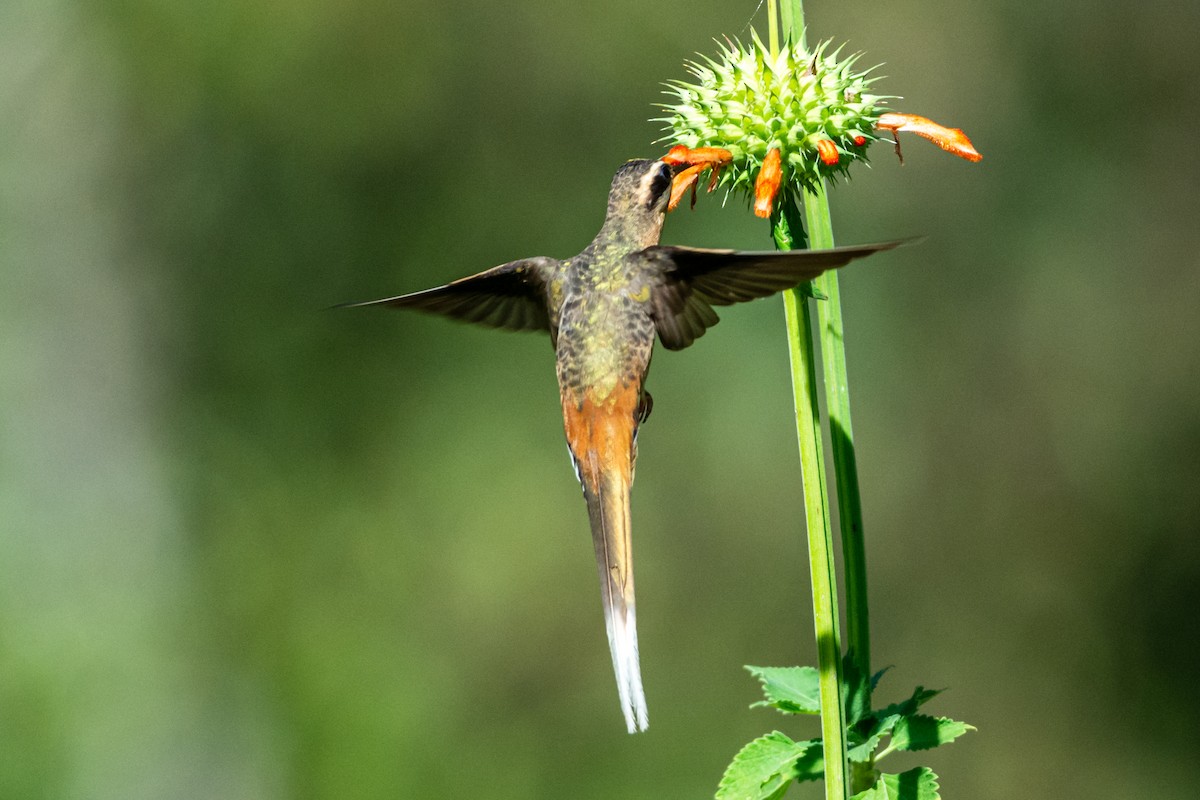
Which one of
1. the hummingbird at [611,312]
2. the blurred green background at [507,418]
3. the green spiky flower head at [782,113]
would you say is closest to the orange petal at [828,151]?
the green spiky flower head at [782,113]

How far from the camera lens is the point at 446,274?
686 centimetres

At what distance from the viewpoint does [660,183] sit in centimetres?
195

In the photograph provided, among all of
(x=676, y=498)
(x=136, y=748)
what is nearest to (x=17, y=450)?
(x=136, y=748)

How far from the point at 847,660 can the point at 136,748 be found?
509 centimetres

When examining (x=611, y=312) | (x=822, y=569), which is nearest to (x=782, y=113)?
(x=611, y=312)

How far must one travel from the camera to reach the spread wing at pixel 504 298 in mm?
2006

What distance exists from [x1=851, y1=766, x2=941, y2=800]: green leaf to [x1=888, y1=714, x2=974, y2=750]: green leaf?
0.05 m

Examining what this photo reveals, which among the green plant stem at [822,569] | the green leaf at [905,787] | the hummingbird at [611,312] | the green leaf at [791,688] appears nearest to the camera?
the green plant stem at [822,569]

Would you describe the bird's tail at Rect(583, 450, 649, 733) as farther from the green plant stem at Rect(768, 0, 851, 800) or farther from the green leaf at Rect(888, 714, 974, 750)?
the green leaf at Rect(888, 714, 974, 750)

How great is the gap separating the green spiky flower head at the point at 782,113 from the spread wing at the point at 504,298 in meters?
0.43

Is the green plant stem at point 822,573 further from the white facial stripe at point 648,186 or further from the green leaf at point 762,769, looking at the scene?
the white facial stripe at point 648,186

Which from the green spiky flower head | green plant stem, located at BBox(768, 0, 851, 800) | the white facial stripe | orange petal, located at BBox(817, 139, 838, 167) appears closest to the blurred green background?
the white facial stripe

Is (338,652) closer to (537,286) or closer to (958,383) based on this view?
(958,383)

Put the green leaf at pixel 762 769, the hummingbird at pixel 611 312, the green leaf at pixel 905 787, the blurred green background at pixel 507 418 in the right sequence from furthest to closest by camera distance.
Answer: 1. the blurred green background at pixel 507 418
2. the hummingbird at pixel 611 312
3. the green leaf at pixel 762 769
4. the green leaf at pixel 905 787
